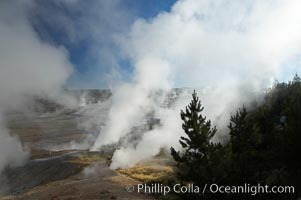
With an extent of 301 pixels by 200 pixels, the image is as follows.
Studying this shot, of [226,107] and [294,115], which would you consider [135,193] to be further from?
[226,107]

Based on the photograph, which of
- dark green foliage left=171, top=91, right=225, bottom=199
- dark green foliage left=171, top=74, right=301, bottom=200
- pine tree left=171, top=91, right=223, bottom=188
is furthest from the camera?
pine tree left=171, top=91, right=223, bottom=188

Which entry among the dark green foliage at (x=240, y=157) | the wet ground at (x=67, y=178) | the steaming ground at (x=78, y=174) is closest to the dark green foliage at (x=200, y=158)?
the dark green foliage at (x=240, y=157)

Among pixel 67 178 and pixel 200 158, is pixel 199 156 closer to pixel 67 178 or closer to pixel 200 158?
pixel 200 158

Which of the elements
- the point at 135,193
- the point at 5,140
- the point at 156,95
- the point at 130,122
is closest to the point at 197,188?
the point at 135,193

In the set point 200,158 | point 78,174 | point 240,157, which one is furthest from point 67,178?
point 240,157

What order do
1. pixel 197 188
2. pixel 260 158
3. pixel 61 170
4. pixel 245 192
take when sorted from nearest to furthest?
pixel 245 192 < pixel 197 188 < pixel 260 158 < pixel 61 170

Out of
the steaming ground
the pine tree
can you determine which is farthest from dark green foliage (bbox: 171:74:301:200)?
the steaming ground

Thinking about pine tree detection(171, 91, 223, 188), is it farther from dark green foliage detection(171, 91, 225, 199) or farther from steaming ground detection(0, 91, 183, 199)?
steaming ground detection(0, 91, 183, 199)

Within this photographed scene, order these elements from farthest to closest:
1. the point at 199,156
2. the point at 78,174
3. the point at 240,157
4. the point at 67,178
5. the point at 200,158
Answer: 1. the point at 78,174
2. the point at 67,178
3. the point at 199,156
4. the point at 200,158
5. the point at 240,157

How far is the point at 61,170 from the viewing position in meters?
48.8

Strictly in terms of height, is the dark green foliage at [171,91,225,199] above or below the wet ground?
above

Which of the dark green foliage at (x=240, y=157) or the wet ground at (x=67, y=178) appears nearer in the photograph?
the dark green foliage at (x=240, y=157)

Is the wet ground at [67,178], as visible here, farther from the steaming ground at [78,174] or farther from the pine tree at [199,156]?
the pine tree at [199,156]

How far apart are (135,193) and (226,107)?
34645 mm
